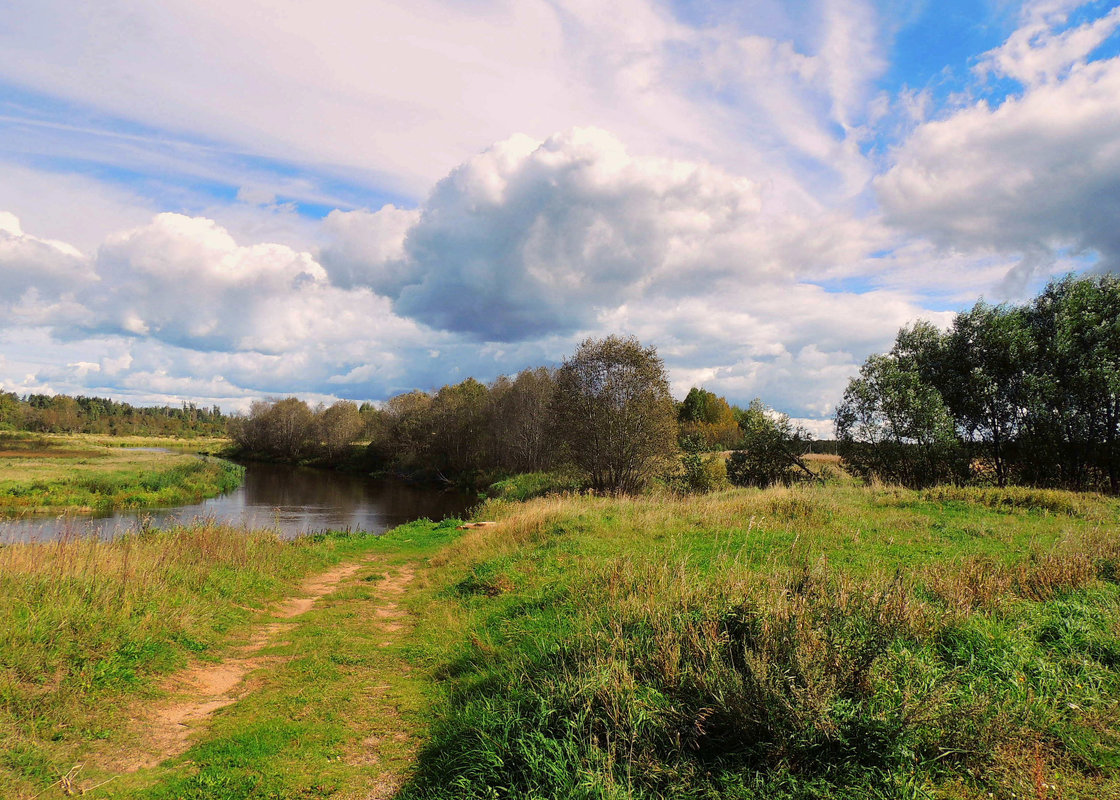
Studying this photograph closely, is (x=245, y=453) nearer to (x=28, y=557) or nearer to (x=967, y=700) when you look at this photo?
(x=28, y=557)

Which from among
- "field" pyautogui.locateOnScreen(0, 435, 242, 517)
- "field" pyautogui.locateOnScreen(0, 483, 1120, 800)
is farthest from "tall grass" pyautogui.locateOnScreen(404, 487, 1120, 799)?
"field" pyautogui.locateOnScreen(0, 435, 242, 517)

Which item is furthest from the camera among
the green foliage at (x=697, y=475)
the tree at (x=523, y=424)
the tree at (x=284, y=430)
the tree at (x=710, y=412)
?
the tree at (x=284, y=430)

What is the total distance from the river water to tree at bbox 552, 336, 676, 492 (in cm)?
1138

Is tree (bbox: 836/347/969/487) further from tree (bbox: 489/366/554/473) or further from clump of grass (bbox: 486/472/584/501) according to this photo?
tree (bbox: 489/366/554/473)

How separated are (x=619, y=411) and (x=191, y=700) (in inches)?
835

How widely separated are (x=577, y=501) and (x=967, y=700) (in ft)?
49.1

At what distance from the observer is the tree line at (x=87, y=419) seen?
109 meters

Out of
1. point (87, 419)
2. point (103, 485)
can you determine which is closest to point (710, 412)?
point (103, 485)

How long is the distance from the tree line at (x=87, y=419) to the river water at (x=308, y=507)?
3469 inches

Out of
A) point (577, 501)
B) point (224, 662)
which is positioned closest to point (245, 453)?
point (577, 501)

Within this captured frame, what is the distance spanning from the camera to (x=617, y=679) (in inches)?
182

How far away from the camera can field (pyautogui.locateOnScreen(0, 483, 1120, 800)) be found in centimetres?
372

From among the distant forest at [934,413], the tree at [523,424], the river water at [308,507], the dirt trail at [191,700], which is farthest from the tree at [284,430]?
the dirt trail at [191,700]

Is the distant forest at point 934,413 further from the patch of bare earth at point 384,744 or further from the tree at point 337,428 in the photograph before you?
the tree at point 337,428
